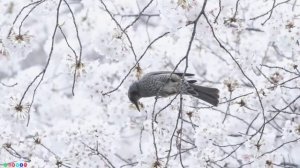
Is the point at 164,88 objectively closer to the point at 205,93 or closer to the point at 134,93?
the point at 134,93

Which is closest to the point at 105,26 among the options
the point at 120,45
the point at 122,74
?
the point at 122,74

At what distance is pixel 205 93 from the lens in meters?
4.88

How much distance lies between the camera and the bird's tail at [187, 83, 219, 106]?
4.84 meters

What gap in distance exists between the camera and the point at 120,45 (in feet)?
15.3

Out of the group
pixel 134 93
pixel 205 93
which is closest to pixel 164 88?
pixel 134 93

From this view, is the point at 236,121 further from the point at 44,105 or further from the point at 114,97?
the point at 44,105

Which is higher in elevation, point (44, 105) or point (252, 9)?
point (252, 9)

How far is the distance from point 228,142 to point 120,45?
6.36 ft

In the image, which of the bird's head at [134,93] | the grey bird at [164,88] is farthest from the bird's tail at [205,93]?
the bird's head at [134,93]

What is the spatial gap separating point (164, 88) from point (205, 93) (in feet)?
1.46

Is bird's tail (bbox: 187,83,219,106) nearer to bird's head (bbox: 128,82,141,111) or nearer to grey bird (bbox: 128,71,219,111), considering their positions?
grey bird (bbox: 128,71,219,111)

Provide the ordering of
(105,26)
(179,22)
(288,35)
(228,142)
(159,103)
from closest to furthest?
1. (179,22)
2. (288,35)
3. (159,103)
4. (105,26)
5. (228,142)

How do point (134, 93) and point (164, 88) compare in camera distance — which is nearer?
point (164, 88)

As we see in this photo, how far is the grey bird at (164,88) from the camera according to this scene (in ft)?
15.3
